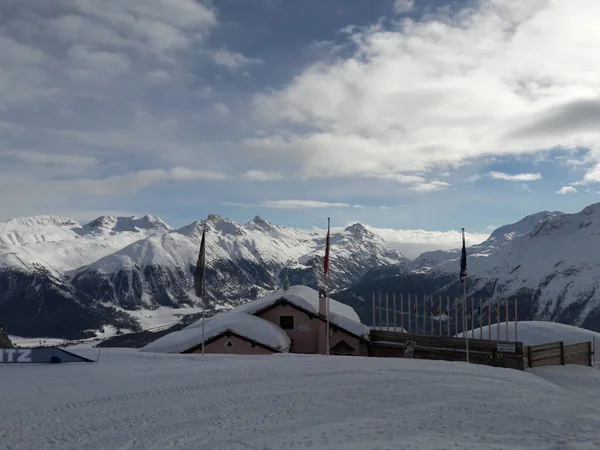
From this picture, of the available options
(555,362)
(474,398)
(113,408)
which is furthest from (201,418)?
(555,362)

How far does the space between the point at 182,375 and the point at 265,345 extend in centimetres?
2068

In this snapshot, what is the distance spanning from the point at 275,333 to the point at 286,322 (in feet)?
11.7

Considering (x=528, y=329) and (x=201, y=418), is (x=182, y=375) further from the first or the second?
(x=528, y=329)

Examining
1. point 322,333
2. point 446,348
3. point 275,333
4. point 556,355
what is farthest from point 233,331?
point 556,355

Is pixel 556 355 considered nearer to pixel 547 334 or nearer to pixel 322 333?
pixel 547 334

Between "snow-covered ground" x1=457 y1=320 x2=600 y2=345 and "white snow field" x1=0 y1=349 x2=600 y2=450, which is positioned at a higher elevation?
"snow-covered ground" x1=457 y1=320 x2=600 y2=345

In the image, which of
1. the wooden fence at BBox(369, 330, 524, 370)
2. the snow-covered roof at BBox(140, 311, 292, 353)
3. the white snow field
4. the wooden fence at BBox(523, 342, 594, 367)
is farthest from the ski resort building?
the white snow field

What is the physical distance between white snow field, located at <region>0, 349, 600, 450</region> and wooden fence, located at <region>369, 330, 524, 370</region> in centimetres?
835

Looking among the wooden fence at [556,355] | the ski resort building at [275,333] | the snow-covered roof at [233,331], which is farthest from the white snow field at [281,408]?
the ski resort building at [275,333]

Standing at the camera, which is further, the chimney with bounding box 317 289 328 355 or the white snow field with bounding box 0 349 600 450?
the chimney with bounding box 317 289 328 355

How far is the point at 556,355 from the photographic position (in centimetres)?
3728

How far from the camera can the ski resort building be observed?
43125 millimetres

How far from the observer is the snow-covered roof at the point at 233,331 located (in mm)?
42562

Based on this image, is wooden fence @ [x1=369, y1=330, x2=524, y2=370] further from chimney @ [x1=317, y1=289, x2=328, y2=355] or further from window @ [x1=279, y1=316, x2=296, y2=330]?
window @ [x1=279, y1=316, x2=296, y2=330]
